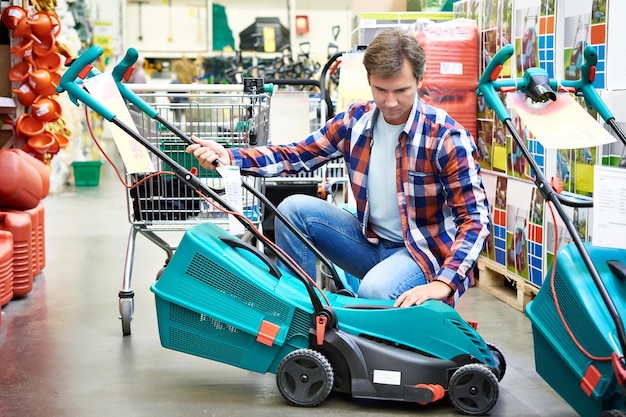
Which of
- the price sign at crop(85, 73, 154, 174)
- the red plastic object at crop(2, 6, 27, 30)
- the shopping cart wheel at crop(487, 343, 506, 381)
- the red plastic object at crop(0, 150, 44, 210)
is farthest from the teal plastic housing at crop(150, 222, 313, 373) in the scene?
the red plastic object at crop(2, 6, 27, 30)

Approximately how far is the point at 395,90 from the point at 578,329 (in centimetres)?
93

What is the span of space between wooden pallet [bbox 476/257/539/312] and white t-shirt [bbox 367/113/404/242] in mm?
1182

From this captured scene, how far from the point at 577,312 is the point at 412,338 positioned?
1.80 ft

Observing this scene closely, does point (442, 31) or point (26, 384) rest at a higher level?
point (442, 31)

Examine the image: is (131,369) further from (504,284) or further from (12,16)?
(12,16)

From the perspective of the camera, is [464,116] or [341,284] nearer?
[341,284]

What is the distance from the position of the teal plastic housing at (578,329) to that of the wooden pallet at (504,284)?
1.43 metres

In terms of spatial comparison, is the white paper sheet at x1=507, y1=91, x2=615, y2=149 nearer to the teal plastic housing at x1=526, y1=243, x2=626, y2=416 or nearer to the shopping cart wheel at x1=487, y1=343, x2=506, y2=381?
the teal plastic housing at x1=526, y1=243, x2=626, y2=416

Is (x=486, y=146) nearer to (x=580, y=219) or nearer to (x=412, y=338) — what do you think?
(x=580, y=219)

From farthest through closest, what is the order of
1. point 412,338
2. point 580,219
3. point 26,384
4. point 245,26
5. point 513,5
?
1. point 245,26
2. point 513,5
3. point 580,219
4. point 26,384
5. point 412,338

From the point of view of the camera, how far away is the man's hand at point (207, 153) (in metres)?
2.85

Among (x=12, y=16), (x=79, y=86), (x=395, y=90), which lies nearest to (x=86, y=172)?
(x=12, y=16)

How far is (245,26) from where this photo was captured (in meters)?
15.5

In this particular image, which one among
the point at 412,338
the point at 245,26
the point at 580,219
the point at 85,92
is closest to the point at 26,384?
the point at 85,92
